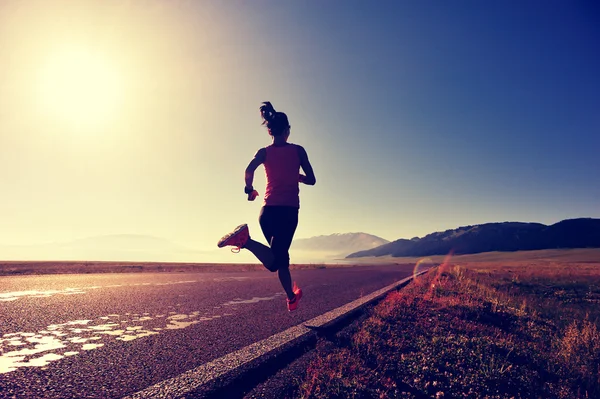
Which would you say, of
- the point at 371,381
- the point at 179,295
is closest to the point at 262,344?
the point at 371,381

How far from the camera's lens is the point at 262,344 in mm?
3371

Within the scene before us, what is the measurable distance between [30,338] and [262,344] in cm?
220

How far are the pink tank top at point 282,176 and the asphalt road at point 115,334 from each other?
1590mm

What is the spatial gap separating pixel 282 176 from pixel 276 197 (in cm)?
28

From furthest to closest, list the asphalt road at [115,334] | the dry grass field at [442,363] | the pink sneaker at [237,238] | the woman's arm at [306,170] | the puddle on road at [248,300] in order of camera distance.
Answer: the puddle on road at [248,300], the woman's arm at [306,170], the pink sneaker at [237,238], the dry grass field at [442,363], the asphalt road at [115,334]

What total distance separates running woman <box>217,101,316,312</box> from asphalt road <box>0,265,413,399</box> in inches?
36.7

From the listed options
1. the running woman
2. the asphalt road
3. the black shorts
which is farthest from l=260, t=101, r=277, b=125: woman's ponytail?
the asphalt road

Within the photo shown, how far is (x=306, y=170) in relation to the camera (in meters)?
4.68

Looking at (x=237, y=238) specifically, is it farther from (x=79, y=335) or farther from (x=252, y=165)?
(x=79, y=335)

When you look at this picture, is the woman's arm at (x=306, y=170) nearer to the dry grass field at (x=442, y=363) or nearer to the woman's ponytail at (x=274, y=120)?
the woman's ponytail at (x=274, y=120)

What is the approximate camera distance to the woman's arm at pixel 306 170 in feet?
15.0

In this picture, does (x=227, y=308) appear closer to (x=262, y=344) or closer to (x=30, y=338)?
(x=262, y=344)

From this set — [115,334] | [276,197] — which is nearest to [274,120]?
[276,197]

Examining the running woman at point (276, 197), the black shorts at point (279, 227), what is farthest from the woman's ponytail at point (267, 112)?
the black shorts at point (279, 227)
